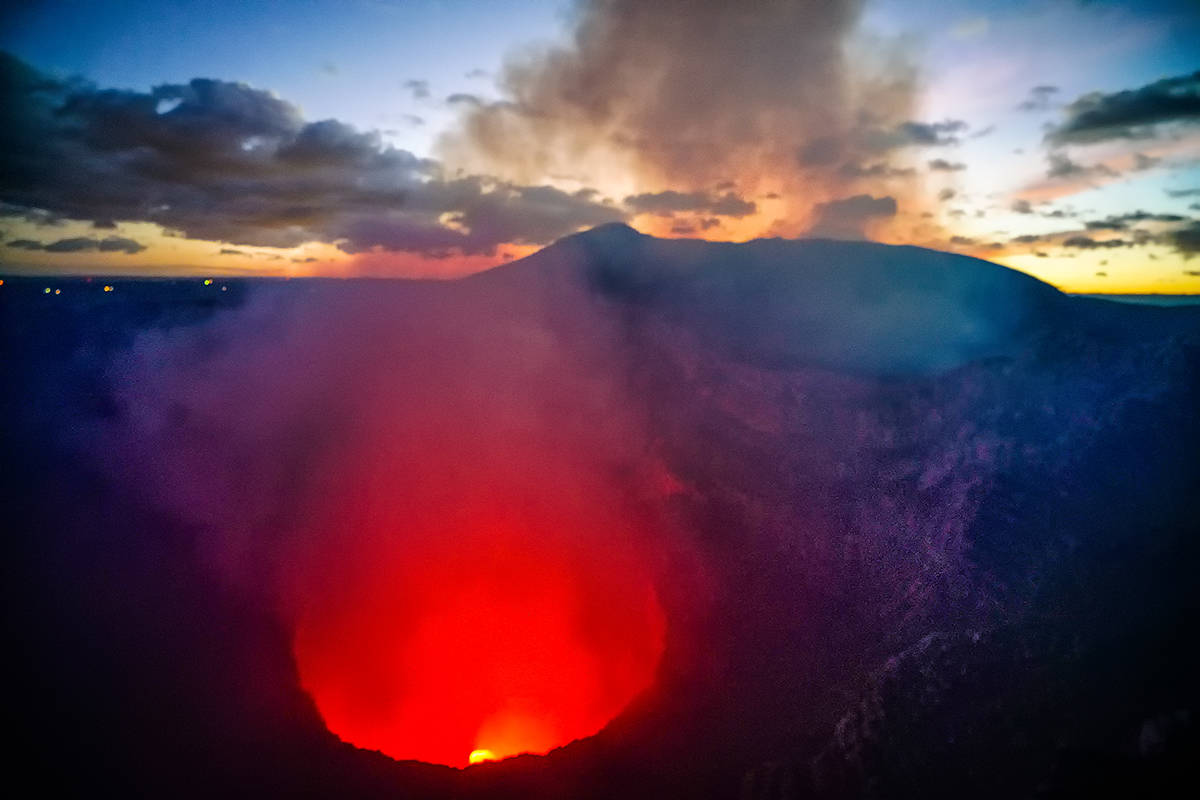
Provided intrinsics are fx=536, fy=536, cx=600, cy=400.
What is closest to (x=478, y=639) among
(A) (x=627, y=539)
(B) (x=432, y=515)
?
(B) (x=432, y=515)

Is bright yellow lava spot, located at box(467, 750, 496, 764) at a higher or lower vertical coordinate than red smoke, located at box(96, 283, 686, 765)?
lower

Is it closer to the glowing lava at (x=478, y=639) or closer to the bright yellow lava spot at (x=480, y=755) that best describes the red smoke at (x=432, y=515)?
the glowing lava at (x=478, y=639)

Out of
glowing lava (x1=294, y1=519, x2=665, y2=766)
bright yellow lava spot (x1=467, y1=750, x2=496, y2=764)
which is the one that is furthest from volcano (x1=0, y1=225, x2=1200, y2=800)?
bright yellow lava spot (x1=467, y1=750, x2=496, y2=764)

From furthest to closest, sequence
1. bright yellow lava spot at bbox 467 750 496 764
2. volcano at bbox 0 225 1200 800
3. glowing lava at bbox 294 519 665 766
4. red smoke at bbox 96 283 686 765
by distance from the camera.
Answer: bright yellow lava spot at bbox 467 750 496 764 → red smoke at bbox 96 283 686 765 → glowing lava at bbox 294 519 665 766 → volcano at bbox 0 225 1200 800

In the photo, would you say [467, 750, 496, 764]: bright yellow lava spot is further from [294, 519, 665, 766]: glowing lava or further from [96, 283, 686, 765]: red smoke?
[96, 283, 686, 765]: red smoke

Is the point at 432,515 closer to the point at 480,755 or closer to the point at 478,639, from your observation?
the point at 478,639

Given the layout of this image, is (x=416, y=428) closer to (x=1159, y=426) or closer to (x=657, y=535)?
(x=657, y=535)

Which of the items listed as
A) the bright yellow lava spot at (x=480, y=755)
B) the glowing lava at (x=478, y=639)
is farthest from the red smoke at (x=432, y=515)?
the bright yellow lava spot at (x=480, y=755)
